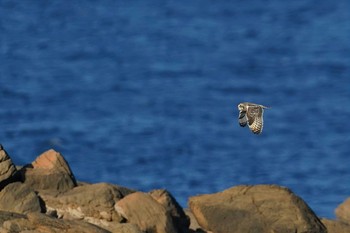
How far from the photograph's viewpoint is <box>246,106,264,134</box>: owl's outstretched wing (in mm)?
32406

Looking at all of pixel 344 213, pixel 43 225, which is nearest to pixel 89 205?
pixel 43 225

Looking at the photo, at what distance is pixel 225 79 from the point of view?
11356 centimetres

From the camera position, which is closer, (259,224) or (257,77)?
(259,224)

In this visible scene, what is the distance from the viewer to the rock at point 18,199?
3438 centimetres

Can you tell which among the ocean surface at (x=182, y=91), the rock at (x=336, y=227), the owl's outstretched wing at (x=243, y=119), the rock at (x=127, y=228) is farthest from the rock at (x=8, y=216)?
the ocean surface at (x=182, y=91)

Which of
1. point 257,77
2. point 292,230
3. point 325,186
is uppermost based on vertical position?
point 257,77

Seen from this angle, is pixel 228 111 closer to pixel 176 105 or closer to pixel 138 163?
pixel 176 105

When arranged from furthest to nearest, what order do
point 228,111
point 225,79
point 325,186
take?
1. point 225,79
2. point 228,111
3. point 325,186

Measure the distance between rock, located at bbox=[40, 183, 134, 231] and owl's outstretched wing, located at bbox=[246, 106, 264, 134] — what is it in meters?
3.59

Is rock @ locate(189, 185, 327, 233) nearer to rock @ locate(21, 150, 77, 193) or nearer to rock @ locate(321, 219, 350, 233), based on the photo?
rock @ locate(321, 219, 350, 233)

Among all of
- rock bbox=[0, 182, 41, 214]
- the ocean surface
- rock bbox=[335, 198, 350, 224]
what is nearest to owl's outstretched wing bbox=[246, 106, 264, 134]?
rock bbox=[0, 182, 41, 214]

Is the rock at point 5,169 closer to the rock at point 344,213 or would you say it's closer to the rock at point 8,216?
the rock at point 8,216

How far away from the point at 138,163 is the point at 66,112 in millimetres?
13969

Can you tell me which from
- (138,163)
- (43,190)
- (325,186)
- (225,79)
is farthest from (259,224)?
(225,79)
